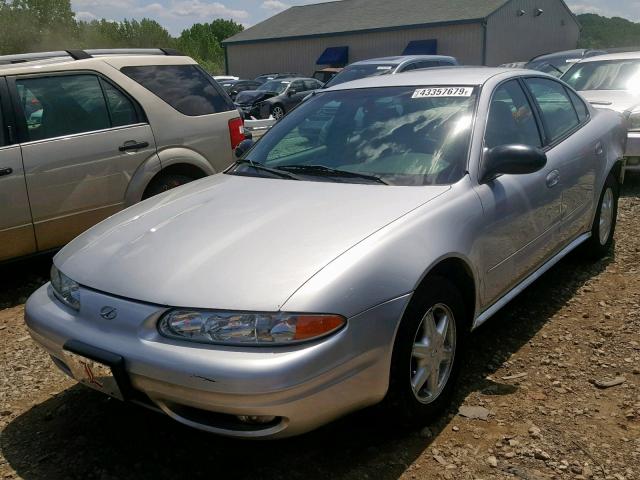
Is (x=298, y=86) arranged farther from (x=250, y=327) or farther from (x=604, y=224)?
(x=250, y=327)

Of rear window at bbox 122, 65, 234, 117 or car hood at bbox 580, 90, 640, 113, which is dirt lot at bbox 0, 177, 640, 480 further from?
car hood at bbox 580, 90, 640, 113

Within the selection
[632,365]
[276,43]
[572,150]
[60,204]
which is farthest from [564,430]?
[276,43]

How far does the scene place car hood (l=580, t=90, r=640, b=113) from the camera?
24.1 ft

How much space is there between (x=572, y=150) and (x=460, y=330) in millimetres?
1704

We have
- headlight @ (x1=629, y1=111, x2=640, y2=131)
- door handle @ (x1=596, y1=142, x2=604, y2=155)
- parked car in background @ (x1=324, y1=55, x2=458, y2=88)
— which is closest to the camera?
door handle @ (x1=596, y1=142, x2=604, y2=155)

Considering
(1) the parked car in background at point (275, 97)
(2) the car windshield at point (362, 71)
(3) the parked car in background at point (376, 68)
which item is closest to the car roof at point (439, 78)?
(3) the parked car in background at point (376, 68)

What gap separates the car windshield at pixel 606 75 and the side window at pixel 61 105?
6270 millimetres

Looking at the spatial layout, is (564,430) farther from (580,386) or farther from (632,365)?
(632,365)

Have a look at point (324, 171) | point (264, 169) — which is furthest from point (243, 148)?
point (324, 171)

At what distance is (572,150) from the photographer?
398 centimetres

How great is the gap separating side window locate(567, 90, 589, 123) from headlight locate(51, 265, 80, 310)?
11.4 ft

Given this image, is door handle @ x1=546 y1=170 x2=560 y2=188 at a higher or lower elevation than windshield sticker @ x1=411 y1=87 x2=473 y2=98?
lower

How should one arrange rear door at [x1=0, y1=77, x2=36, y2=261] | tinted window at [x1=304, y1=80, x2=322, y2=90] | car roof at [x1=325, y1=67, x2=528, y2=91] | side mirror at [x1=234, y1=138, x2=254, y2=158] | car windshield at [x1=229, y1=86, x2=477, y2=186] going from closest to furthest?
car windshield at [x1=229, y1=86, x2=477, y2=186]
car roof at [x1=325, y1=67, x2=528, y2=91]
side mirror at [x1=234, y1=138, x2=254, y2=158]
rear door at [x1=0, y1=77, x2=36, y2=261]
tinted window at [x1=304, y1=80, x2=322, y2=90]

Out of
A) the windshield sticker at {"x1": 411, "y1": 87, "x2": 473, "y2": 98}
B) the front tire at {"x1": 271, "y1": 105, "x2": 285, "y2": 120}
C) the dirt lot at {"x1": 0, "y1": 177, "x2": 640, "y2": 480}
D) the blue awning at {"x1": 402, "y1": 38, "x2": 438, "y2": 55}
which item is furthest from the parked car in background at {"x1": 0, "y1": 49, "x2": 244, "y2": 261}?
the blue awning at {"x1": 402, "y1": 38, "x2": 438, "y2": 55}
